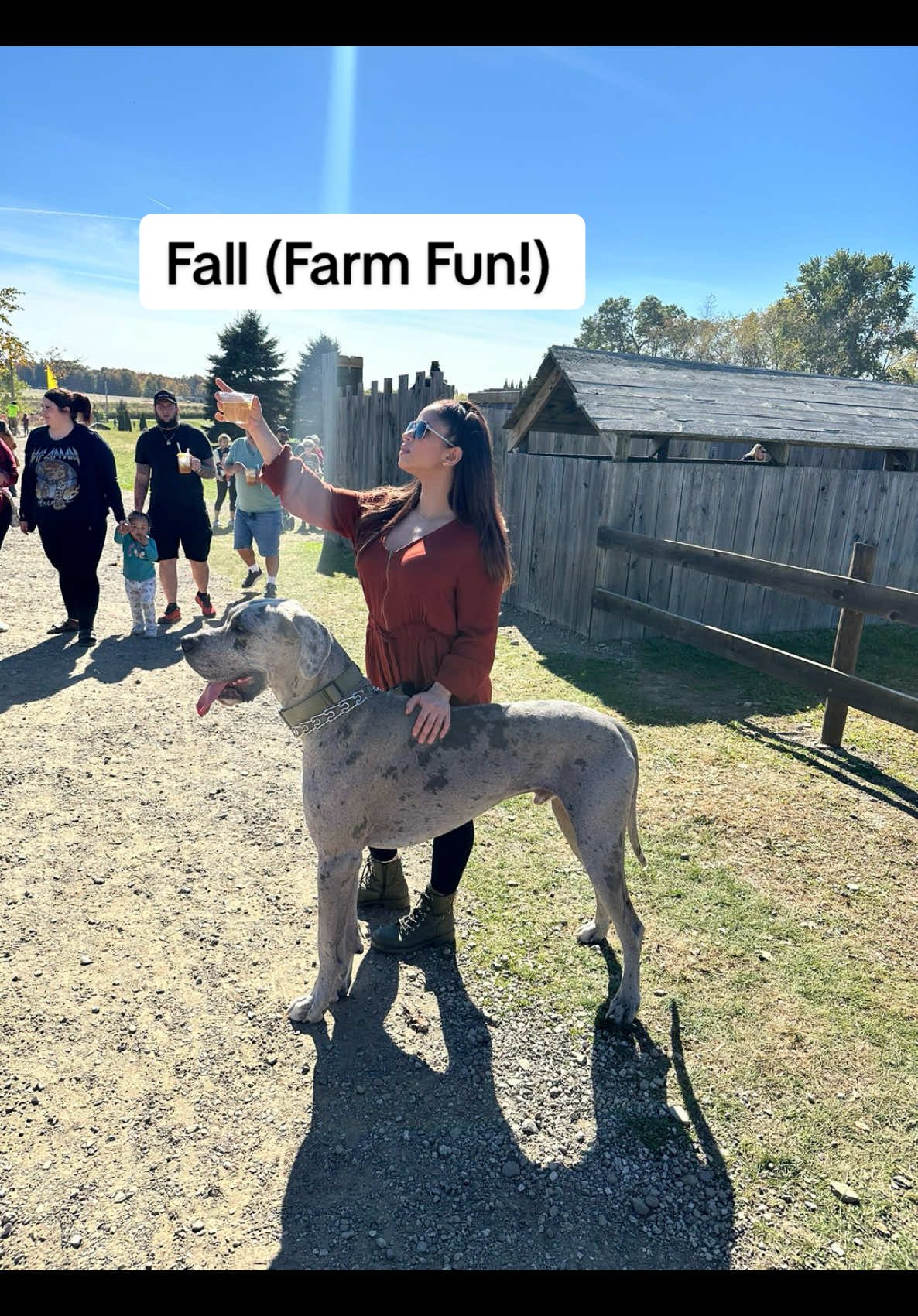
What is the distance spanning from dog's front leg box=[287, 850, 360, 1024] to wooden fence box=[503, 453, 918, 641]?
19.8 feet

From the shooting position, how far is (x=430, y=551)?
3082 millimetres

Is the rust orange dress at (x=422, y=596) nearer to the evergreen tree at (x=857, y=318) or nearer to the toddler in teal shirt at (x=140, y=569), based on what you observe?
the toddler in teal shirt at (x=140, y=569)

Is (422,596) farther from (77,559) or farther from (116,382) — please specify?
(116,382)

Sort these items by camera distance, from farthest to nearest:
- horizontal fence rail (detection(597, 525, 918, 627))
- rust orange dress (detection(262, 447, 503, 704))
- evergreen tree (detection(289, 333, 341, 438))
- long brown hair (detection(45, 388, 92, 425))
Answer: 1. evergreen tree (detection(289, 333, 341, 438))
2. long brown hair (detection(45, 388, 92, 425))
3. horizontal fence rail (detection(597, 525, 918, 627))
4. rust orange dress (detection(262, 447, 503, 704))

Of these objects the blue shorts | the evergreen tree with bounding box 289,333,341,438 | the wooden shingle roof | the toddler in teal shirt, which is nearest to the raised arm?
the toddler in teal shirt

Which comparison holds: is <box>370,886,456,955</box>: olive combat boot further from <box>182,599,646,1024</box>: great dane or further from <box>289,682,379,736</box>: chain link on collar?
<box>289,682,379,736</box>: chain link on collar

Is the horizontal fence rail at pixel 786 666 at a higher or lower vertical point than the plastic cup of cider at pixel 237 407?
lower

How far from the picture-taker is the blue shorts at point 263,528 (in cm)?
980

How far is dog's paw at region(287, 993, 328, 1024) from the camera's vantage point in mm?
3266

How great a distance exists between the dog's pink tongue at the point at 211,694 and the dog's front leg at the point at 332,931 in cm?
80

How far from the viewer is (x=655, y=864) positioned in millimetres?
4547

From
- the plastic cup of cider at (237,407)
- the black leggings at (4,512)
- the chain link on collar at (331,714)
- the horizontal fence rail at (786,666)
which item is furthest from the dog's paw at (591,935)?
the black leggings at (4,512)
